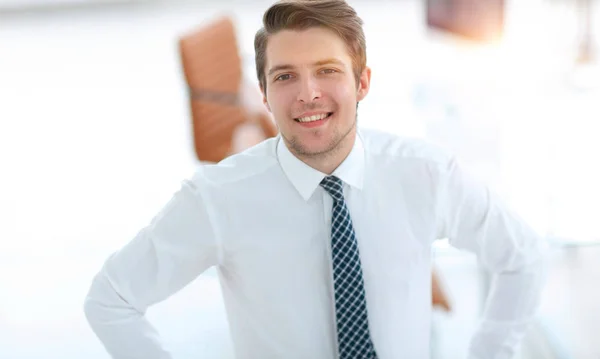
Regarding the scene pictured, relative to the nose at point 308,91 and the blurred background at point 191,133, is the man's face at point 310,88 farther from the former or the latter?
the blurred background at point 191,133

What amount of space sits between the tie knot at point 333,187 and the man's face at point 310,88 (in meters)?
0.07

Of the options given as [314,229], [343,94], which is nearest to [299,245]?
[314,229]

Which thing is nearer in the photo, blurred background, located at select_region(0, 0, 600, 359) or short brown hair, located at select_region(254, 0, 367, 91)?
short brown hair, located at select_region(254, 0, 367, 91)

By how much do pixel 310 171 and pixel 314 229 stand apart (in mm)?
103

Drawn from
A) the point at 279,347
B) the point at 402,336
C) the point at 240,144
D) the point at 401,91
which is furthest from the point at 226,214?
the point at 401,91

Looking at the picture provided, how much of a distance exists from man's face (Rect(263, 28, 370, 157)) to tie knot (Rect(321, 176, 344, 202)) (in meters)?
0.07

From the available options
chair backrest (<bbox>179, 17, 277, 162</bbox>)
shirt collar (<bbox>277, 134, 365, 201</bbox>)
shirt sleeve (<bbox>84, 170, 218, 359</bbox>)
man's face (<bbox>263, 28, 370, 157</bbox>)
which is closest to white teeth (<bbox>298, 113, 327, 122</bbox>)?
man's face (<bbox>263, 28, 370, 157</bbox>)

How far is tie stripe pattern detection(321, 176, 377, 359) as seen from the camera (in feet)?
4.06

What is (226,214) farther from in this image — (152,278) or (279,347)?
(279,347)

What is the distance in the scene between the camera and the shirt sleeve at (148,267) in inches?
47.2

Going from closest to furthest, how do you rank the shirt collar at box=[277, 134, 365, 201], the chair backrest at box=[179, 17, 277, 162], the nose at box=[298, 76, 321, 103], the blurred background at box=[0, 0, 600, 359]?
the nose at box=[298, 76, 321, 103], the shirt collar at box=[277, 134, 365, 201], the chair backrest at box=[179, 17, 277, 162], the blurred background at box=[0, 0, 600, 359]

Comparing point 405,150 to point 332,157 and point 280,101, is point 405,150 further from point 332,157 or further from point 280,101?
point 280,101

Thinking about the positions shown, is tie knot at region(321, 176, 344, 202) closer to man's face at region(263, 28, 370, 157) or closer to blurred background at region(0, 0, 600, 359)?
man's face at region(263, 28, 370, 157)

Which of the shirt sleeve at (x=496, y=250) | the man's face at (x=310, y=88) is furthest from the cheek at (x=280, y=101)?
the shirt sleeve at (x=496, y=250)
